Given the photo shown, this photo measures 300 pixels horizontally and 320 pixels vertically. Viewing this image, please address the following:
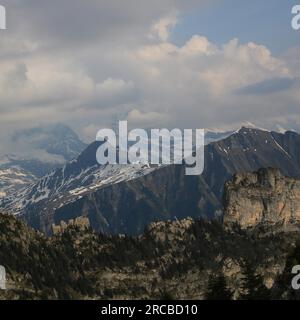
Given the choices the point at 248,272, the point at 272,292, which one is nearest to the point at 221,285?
the point at 248,272

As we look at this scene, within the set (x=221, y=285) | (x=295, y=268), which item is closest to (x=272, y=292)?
(x=295, y=268)
